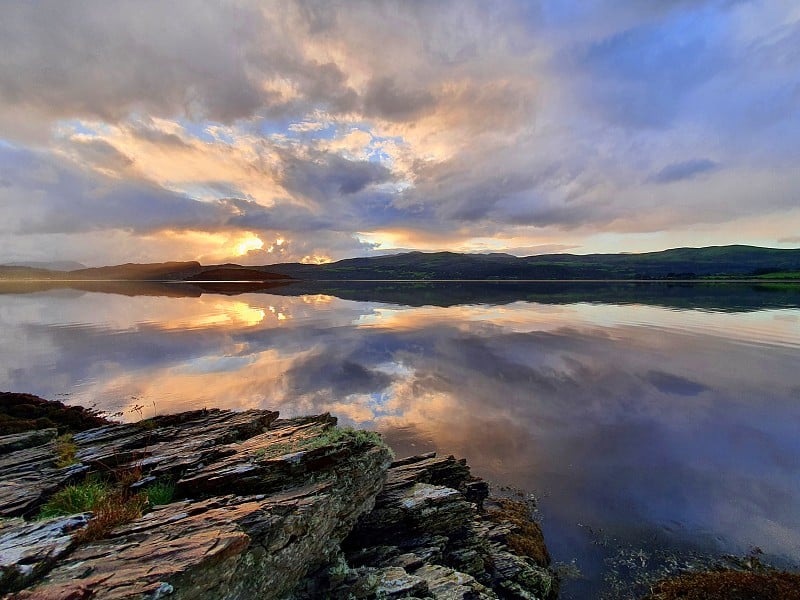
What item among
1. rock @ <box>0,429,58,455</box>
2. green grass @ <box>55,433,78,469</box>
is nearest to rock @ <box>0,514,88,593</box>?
green grass @ <box>55,433,78,469</box>

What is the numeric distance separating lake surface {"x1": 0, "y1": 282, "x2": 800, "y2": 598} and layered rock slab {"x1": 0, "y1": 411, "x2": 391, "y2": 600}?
408 inches

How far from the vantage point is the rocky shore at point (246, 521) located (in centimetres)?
733

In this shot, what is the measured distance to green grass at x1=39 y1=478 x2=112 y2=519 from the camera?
9680 mm

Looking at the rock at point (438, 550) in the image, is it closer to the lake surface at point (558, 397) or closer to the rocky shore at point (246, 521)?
the rocky shore at point (246, 521)

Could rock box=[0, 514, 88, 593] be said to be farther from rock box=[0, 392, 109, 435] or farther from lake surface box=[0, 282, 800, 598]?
rock box=[0, 392, 109, 435]

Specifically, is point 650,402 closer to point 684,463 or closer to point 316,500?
point 684,463

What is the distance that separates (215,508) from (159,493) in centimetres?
227

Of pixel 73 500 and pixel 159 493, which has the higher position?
pixel 73 500

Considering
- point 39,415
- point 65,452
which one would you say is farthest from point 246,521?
point 39,415

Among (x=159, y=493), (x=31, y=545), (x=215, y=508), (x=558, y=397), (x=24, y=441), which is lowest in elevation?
(x=558, y=397)

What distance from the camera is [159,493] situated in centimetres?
1073

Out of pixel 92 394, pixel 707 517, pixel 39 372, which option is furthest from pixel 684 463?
pixel 39 372

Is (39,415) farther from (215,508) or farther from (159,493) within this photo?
(215,508)

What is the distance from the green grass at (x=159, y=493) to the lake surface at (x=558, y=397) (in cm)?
1452
